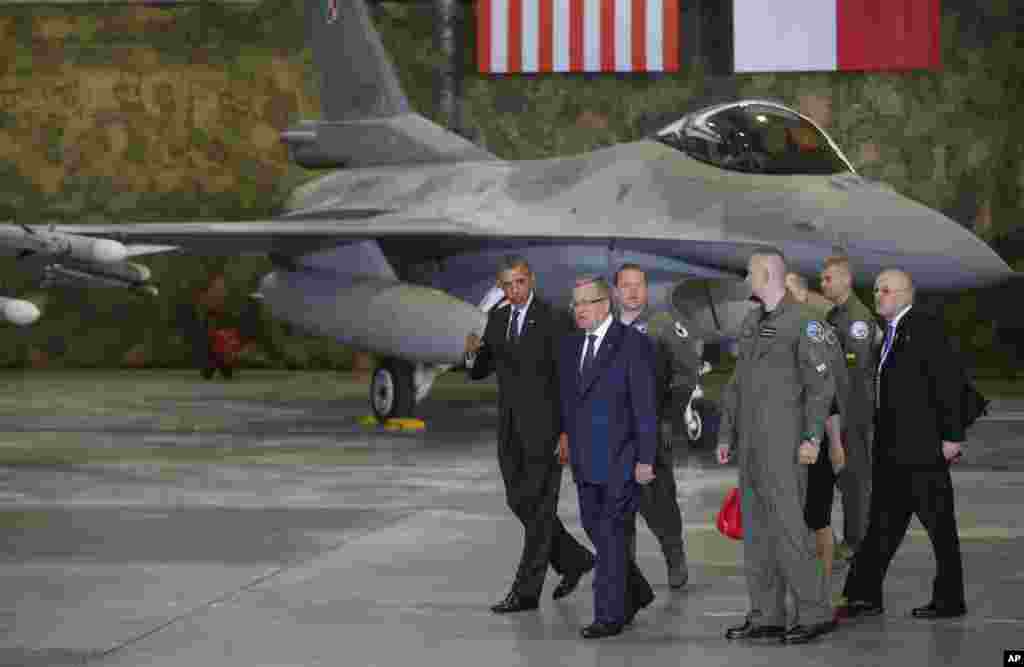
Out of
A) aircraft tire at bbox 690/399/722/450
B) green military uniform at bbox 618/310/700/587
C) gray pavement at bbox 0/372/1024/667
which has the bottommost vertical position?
aircraft tire at bbox 690/399/722/450

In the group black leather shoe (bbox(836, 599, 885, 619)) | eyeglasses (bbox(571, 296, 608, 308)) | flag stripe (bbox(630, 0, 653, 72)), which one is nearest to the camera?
eyeglasses (bbox(571, 296, 608, 308))

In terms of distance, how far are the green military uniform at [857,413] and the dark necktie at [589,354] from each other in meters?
2.07

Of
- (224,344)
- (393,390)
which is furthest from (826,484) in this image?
(224,344)

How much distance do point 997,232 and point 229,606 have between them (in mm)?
21306

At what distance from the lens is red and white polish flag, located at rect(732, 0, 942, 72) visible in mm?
29078

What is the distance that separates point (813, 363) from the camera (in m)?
8.98

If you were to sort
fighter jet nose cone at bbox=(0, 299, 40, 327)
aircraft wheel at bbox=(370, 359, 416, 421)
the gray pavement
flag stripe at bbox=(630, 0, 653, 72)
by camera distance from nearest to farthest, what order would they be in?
the gray pavement, fighter jet nose cone at bbox=(0, 299, 40, 327), aircraft wheel at bbox=(370, 359, 416, 421), flag stripe at bbox=(630, 0, 653, 72)

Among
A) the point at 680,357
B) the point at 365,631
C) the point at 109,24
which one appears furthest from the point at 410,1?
the point at 365,631

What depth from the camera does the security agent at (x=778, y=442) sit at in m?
8.97

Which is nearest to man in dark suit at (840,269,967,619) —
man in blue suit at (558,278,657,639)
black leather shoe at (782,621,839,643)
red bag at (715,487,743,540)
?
black leather shoe at (782,621,839,643)

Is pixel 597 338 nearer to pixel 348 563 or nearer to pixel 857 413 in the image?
pixel 857 413

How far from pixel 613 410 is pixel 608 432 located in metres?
0.11

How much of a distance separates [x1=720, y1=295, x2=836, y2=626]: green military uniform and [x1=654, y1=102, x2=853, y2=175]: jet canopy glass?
10.3 metres

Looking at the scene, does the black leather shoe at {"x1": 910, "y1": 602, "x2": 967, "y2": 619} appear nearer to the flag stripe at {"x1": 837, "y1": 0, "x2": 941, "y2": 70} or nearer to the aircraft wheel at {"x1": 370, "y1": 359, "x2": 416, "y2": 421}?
the aircraft wheel at {"x1": 370, "y1": 359, "x2": 416, "y2": 421}
